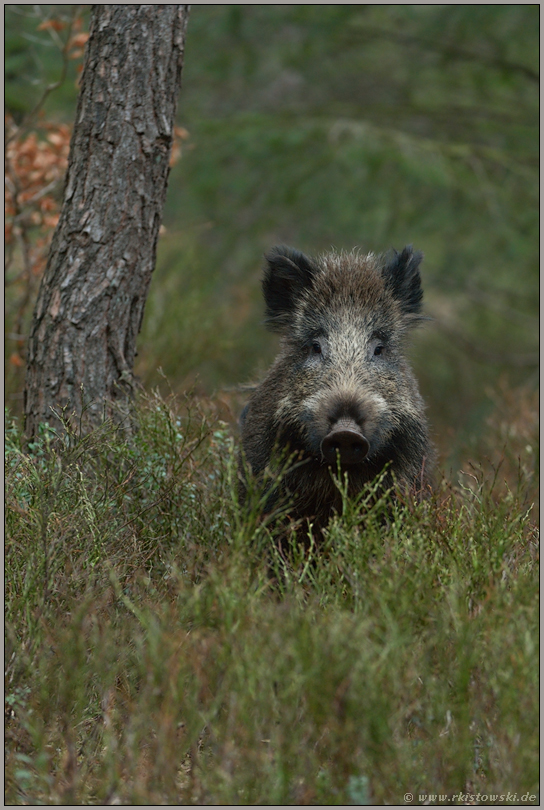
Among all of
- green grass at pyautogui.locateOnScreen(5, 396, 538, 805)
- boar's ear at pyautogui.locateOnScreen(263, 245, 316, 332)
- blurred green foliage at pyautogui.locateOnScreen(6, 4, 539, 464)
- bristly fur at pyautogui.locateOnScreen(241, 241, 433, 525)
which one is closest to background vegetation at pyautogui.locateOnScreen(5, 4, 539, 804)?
green grass at pyautogui.locateOnScreen(5, 396, 538, 805)

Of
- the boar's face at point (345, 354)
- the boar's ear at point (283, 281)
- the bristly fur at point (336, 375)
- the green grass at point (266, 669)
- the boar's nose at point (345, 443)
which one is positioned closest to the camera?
the green grass at point (266, 669)

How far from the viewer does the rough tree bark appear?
14.3 feet

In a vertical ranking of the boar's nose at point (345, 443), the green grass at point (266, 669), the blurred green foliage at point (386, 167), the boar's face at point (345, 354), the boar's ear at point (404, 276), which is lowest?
the green grass at point (266, 669)

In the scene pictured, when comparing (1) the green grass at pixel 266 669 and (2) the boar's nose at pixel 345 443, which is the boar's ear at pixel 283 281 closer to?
(2) the boar's nose at pixel 345 443

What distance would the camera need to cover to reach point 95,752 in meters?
2.80

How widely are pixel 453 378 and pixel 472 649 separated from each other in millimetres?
10638

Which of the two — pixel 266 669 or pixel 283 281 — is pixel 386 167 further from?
pixel 266 669

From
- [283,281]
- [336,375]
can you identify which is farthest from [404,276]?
[336,375]

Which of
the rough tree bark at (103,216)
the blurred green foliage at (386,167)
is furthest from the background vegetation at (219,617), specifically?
the blurred green foliage at (386,167)

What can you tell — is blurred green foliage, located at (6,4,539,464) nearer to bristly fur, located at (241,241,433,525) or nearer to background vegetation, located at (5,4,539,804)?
background vegetation, located at (5,4,539,804)

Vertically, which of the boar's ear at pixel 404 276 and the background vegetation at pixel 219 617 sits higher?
the boar's ear at pixel 404 276

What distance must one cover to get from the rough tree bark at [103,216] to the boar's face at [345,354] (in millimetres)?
813

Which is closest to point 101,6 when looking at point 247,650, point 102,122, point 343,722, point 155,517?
point 102,122

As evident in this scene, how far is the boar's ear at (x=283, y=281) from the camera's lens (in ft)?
14.1
